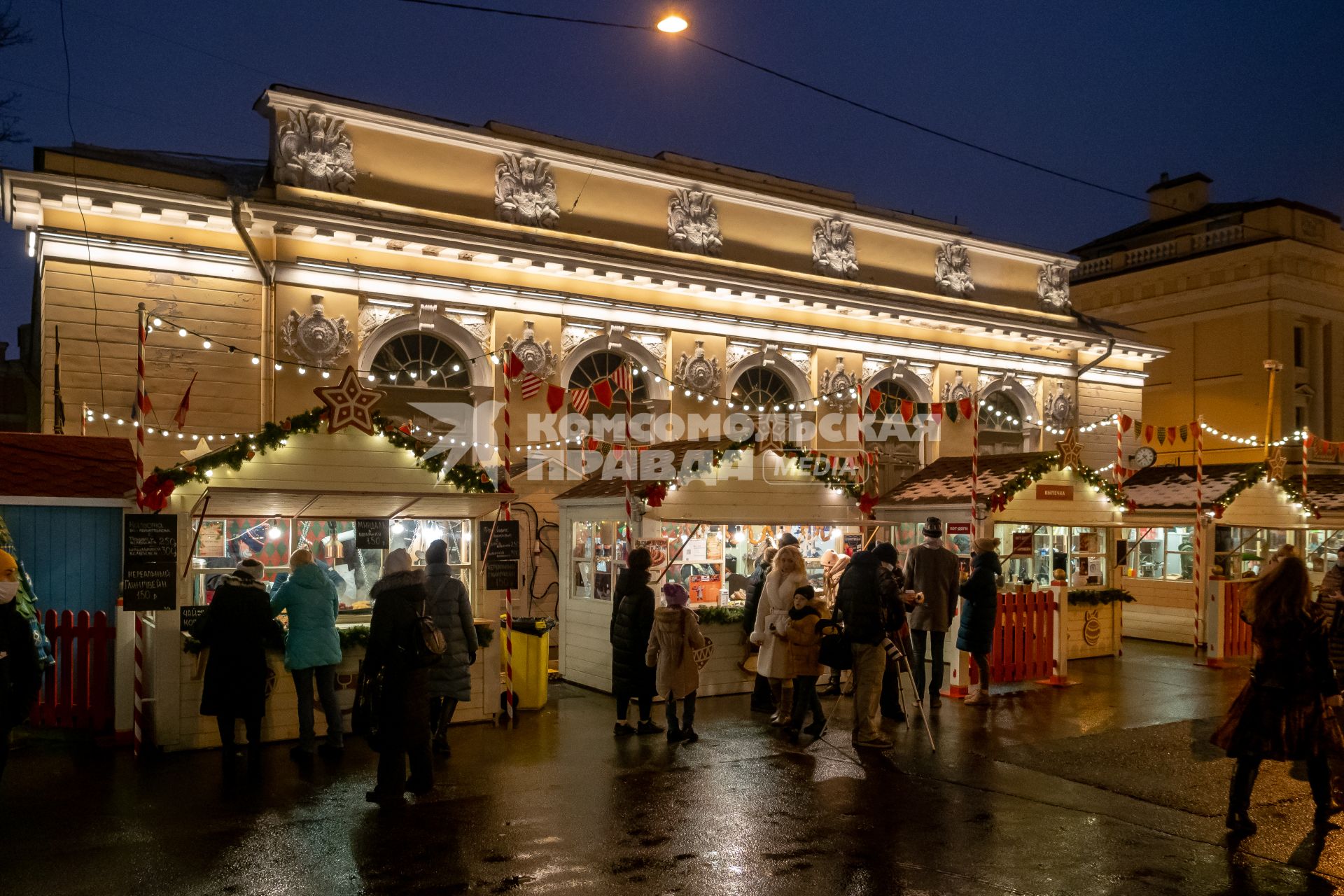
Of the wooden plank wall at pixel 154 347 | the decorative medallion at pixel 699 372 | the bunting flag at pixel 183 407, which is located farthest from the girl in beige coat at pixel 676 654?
the decorative medallion at pixel 699 372

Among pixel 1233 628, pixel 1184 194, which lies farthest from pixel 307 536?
pixel 1184 194

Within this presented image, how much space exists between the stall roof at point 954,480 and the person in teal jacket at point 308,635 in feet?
30.7

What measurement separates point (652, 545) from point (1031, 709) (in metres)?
4.79

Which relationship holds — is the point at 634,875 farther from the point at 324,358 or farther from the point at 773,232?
the point at 773,232

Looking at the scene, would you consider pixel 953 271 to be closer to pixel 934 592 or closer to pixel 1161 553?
pixel 1161 553

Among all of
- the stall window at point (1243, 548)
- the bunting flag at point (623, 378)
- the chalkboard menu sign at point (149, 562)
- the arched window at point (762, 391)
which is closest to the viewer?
the chalkboard menu sign at point (149, 562)

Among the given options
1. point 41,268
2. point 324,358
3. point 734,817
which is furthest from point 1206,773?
point 41,268

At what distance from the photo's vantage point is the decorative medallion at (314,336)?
1670 cm

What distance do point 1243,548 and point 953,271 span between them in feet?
27.7

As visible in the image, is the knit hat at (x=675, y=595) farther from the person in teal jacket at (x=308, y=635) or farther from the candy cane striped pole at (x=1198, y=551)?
the candy cane striped pole at (x=1198, y=551)

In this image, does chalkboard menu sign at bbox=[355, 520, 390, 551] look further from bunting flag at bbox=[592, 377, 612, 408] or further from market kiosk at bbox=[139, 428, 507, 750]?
bunting flag at bbox=[592, 377, 612, 408]

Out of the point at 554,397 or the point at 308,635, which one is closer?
the point at 308,635

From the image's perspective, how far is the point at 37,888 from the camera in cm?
647

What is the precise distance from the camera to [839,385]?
72.8 ft
